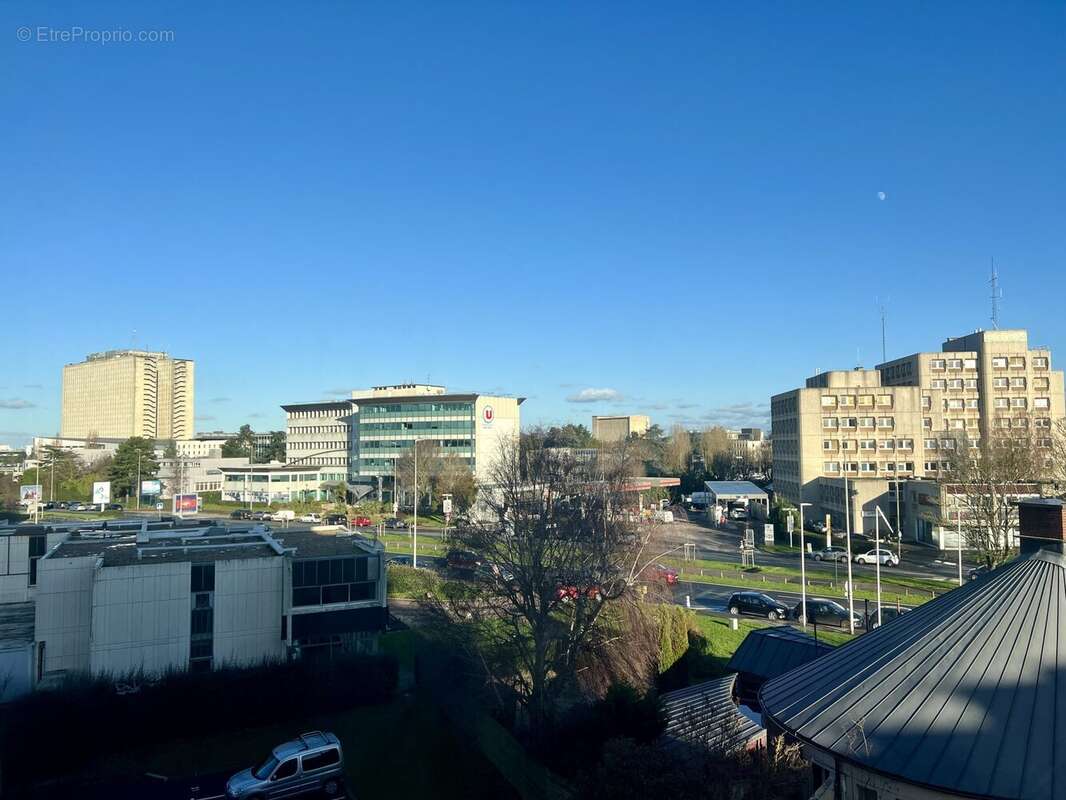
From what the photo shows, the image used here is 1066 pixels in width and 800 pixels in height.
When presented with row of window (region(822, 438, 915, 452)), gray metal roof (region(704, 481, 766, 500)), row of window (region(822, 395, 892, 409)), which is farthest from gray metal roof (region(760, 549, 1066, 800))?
gray metal roof (region(704, 481, 766, 500))

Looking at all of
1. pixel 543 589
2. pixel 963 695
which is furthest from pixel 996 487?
pixel 963 695

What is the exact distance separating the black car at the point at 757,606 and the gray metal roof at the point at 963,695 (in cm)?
2128

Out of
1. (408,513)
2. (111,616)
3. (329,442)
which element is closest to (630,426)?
(329,442)

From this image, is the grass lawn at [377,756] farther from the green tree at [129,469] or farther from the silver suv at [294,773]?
the green tree at [129,469]

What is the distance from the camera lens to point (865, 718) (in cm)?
1024

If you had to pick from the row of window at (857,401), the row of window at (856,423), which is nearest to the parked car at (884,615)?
the row of window at (856,423)

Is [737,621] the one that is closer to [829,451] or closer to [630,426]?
[829,451]

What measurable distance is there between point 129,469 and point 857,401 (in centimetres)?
8774

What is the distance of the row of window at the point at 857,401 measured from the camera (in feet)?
217

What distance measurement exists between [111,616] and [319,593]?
6759 mm

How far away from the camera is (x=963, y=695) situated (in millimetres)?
9859

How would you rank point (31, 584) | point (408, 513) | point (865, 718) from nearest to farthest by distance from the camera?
1. point (865, 718)
2. point (31, 584)
3. point (408, 513)

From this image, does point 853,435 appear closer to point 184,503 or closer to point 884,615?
point 884,615

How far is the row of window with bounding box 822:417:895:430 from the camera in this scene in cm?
6619
